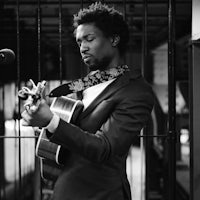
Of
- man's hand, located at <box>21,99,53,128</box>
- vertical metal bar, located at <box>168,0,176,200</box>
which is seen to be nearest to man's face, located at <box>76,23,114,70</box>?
man's hand, located at <box>21,99,53,128</box>

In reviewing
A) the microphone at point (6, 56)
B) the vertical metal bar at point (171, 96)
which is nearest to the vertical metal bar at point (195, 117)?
the vertical metal bar at point (171, 96)

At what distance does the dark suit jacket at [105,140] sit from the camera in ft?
4.17

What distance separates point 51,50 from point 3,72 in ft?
4.25

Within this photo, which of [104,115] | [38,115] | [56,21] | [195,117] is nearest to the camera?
[38,115]

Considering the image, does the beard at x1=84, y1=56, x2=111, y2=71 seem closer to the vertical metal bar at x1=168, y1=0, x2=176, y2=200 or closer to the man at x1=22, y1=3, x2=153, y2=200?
the man at x1=22, y1=3, x2=153, y2=200

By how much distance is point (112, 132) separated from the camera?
51.4 inches

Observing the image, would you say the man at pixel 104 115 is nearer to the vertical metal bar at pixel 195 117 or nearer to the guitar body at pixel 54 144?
the guitar body at pixel 54 144

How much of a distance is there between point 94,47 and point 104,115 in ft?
0.70

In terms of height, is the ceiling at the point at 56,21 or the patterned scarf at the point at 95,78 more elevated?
the ceiling at the point at 56,21

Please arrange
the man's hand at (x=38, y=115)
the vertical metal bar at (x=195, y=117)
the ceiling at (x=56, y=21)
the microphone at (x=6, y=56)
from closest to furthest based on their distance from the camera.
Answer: the man's hand at (x=38, y=115)
the microphone at (x=6, y=56)
the vertical metal bar at (x=195, y=117)
the ceiling at (x=56, y=21)

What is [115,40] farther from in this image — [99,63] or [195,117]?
[195,117]

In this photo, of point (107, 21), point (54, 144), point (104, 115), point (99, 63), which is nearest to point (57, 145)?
point (54, 144)

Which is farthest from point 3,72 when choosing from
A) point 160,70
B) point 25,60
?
point 160,70

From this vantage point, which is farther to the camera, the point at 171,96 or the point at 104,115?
the point at 171,96
